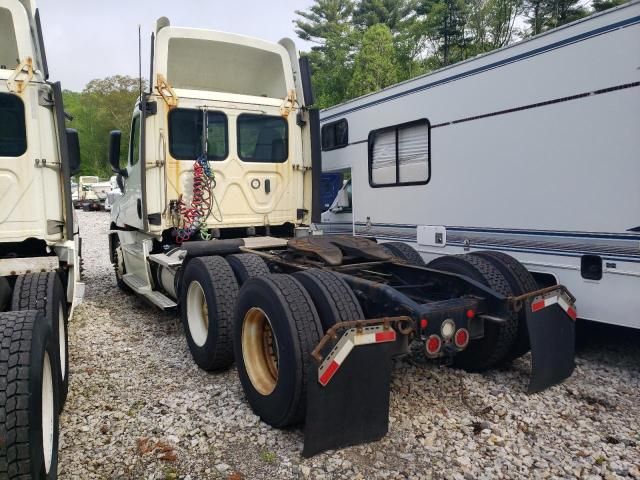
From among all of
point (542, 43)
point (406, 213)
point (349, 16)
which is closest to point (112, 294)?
point (406, 213)

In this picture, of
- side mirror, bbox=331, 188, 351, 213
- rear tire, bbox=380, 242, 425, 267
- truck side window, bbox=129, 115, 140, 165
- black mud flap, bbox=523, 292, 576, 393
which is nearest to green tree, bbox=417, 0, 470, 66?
side mirror, bbox=331, 188, 351, 213

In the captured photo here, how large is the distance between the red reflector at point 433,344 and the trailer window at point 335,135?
4477 millimetres

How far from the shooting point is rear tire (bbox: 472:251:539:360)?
161 inches

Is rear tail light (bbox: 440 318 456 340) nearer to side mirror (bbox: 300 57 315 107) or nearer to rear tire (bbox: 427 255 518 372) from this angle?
rear tire (bbox: 427 255 518 372)

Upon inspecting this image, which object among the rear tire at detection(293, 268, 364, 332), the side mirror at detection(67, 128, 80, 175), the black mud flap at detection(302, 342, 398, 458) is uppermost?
the side mirror at detection(67, 128, 80, 175)

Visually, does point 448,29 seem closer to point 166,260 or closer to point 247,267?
point 166,260

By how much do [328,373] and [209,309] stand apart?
75.7 inches

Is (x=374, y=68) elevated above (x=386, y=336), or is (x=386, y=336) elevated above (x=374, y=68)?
(x=374, y=68)

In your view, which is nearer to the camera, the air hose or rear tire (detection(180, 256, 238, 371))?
rear tire (detection(180, 256, 238, 371))

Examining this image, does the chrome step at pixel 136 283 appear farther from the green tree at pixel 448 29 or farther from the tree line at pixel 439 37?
the green tree at pixel 448 29

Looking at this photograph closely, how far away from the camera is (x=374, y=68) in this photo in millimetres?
22656

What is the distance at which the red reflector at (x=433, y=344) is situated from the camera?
10.8 ft

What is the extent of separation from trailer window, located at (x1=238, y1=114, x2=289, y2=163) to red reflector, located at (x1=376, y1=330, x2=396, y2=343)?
375 cm

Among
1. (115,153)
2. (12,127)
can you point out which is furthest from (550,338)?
(115,153)
